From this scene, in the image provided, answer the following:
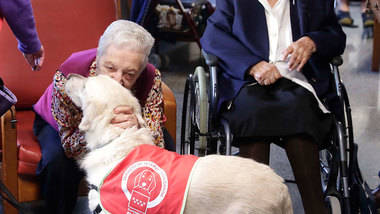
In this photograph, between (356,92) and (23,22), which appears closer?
(23,22)

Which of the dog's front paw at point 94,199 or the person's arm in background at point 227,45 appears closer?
the dog's front paw at point 94,199

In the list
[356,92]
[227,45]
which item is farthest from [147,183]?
[356,92]

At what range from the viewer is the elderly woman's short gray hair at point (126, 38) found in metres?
1.92

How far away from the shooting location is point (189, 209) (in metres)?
1.59

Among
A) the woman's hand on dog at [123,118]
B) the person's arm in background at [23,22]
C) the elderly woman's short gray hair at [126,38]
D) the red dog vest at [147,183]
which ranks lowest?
the red dog vest at [147,183]

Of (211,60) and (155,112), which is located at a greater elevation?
(211,60)

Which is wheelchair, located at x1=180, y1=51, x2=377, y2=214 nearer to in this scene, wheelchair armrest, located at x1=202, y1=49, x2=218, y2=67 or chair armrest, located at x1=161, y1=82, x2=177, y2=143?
wheelchair armrest, located at x1=202, y1=49, x2=218, y2=67

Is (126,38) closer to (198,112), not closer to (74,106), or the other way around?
(74,106)

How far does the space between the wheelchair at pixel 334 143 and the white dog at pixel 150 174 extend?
0.44 metres

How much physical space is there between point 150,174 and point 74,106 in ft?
1.59

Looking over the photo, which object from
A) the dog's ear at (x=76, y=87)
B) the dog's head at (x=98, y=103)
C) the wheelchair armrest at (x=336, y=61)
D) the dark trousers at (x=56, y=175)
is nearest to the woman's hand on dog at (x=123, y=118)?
the dog's head at (x=98, y=103)

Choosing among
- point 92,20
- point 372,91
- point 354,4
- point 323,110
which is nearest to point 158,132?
point 323,110

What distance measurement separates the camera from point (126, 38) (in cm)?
192

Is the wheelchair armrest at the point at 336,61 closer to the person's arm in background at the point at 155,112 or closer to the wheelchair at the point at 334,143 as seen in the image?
the wheelchair at the point at 334,143
